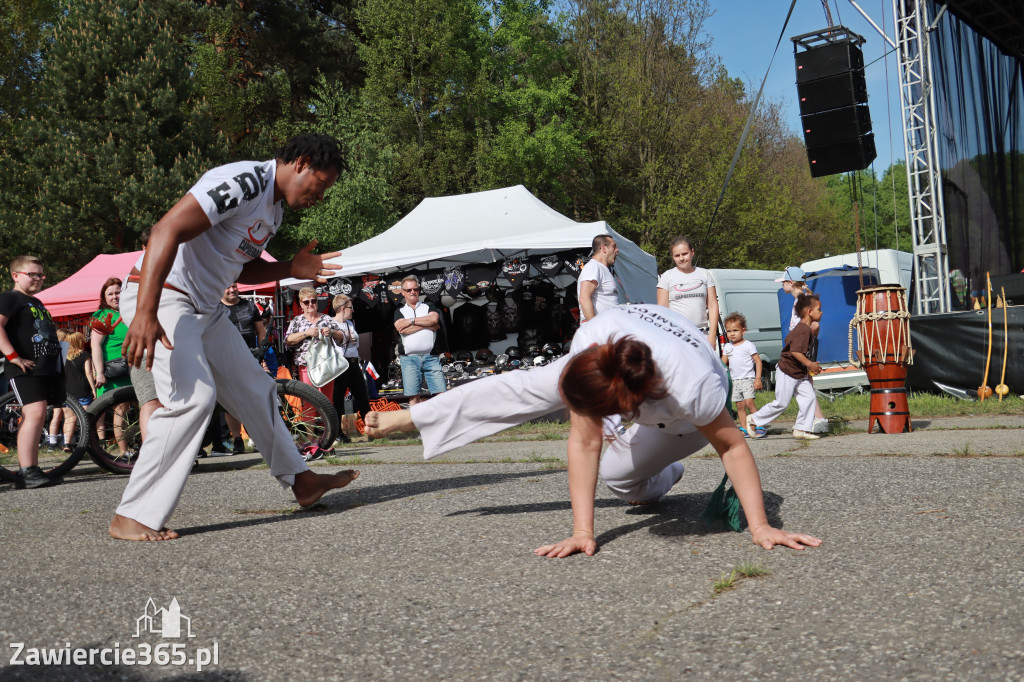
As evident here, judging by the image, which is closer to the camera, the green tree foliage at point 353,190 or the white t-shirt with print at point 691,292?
the white t-shirt with print at point 691,292

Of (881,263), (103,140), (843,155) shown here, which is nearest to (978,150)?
(881,263)

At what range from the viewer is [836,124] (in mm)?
15508

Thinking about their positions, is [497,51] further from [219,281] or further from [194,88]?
[219,281]

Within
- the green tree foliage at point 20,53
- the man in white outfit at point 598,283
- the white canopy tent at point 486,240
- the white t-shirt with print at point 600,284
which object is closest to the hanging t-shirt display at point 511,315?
the white canopy tent at point 486,240

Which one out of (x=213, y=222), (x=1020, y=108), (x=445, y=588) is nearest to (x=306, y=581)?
(x=445, y=588)

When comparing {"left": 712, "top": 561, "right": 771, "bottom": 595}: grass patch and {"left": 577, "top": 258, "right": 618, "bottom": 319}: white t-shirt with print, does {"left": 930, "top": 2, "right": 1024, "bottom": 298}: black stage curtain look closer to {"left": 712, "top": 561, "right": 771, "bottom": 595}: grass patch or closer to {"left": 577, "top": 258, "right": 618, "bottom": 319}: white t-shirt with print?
{"left": 577, "top": 258, "right": 618, "bottom": 319}: white t-shirt with print

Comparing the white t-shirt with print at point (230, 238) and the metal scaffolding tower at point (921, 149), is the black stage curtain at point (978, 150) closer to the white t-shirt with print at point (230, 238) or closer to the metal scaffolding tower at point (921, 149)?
the metal scaffolding tower at point (921, 149)

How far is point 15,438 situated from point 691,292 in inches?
254

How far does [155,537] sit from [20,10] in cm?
3158

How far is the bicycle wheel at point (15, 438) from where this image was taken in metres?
7.19

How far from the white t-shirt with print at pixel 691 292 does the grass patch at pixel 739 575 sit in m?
6.17

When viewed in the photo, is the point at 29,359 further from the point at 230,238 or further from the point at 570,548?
the point at 570,548

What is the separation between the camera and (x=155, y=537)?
3.97 metres

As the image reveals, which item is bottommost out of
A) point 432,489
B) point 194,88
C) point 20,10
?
point 432,489
